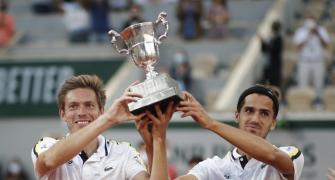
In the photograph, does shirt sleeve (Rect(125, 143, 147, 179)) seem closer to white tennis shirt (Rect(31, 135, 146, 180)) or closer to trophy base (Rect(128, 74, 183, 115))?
white tennis shirt (Rect(31, 135, 146, 180))

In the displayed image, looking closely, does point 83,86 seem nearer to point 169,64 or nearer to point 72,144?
point 72,144

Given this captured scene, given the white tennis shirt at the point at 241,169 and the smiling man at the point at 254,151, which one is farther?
the white tennis shirt at the point at 241,169

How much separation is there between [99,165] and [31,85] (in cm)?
1402

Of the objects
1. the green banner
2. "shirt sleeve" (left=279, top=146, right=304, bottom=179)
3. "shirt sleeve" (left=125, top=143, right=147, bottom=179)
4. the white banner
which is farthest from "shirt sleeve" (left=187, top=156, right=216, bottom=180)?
the green banner

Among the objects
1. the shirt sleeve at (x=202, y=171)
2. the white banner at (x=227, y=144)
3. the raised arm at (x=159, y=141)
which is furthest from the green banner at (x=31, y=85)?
the raised arm at (x=159, y=141)

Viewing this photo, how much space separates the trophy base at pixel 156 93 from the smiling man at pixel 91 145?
6 centimetres

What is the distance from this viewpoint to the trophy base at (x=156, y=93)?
6.98m

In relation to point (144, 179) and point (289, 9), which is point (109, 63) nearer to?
point (289, 9)

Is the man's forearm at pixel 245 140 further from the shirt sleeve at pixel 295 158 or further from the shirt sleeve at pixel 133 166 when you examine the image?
the shirt sleeve at pixel 133 166

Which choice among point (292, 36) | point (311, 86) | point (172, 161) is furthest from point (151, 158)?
point (292, 36)

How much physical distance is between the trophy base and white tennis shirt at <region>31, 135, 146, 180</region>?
707 millimetres

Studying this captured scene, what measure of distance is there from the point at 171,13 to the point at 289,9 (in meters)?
2.42

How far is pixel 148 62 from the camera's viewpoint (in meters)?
7.50

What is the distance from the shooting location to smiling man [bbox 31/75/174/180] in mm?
7168
